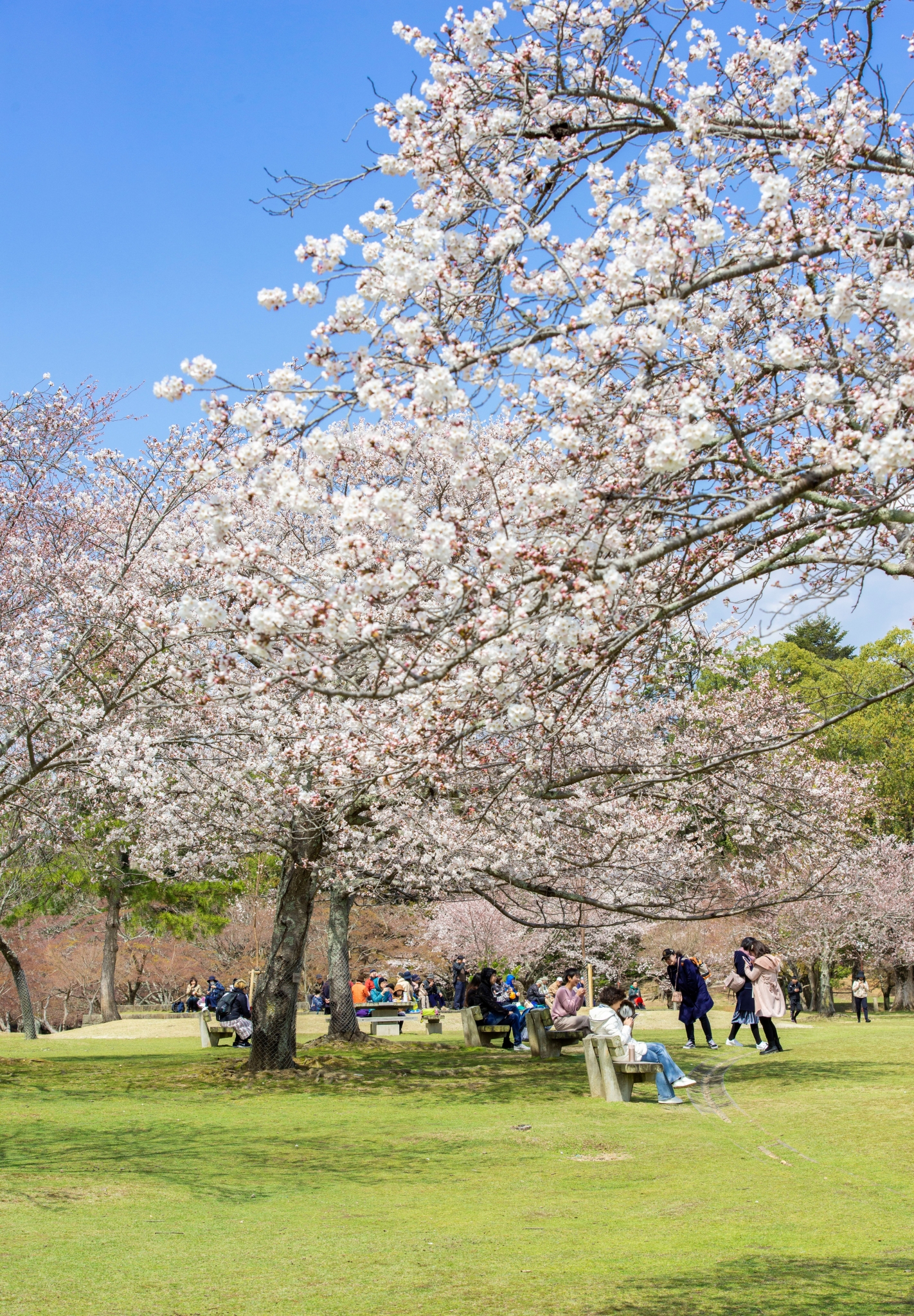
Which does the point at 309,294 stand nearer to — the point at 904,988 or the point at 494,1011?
A: the point at 494,1011

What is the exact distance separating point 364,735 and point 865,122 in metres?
4.45

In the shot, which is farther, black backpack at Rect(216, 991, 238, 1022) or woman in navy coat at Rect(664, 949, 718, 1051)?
black backpack at Rect(216, 991, 238, 1022)

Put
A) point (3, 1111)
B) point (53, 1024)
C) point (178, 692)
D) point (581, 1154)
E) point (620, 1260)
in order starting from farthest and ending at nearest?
1. point (53, 1024)
2. point (178, 692)
3. point (3, 1111)
4. point (581, 1154)
5. point (620, 1260)

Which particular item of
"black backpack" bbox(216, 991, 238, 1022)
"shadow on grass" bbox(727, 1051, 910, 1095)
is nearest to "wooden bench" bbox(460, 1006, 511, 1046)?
"black backpack" bbox(216, 991, 238, 1022)

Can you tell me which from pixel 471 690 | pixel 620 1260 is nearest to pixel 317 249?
pixel 471 690

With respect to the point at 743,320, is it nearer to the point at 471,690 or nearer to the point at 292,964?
the point at 471,690

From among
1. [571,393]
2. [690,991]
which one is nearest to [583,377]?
[571,393]

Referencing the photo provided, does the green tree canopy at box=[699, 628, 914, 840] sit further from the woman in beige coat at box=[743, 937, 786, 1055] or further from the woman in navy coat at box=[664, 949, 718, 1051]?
the woman in beige coat at box=[743, 937, 786, 1055]

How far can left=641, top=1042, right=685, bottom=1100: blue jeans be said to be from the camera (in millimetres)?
11281

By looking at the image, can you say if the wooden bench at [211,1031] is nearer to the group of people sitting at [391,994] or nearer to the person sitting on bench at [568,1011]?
the group of people sitting at [391,994]

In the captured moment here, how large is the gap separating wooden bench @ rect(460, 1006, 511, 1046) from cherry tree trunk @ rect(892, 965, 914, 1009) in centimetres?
2142

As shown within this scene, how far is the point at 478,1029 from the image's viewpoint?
19297mm

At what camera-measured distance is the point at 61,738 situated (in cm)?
1398


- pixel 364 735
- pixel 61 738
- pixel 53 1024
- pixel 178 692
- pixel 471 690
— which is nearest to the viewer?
pixel 471 690
